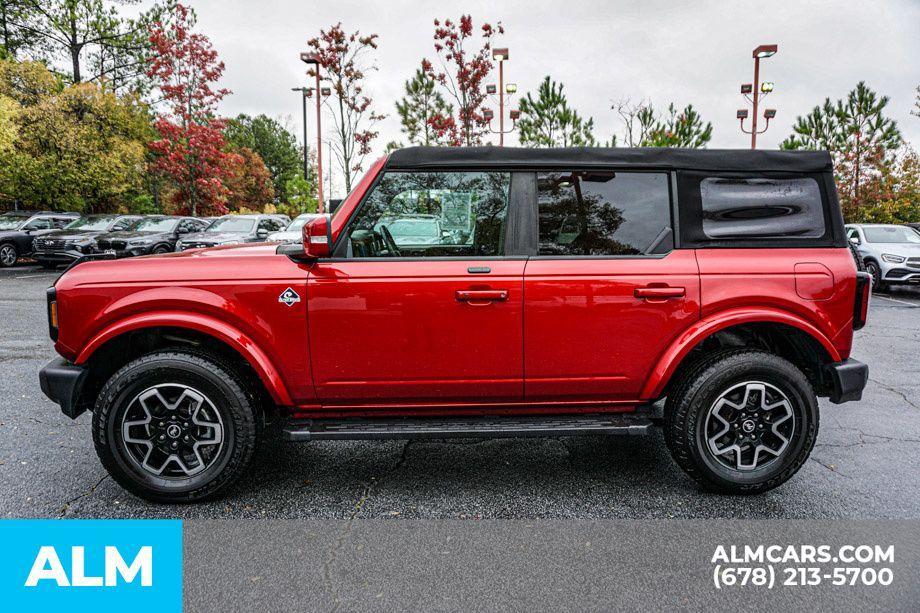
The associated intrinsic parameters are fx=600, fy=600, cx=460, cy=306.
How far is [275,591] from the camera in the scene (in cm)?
249

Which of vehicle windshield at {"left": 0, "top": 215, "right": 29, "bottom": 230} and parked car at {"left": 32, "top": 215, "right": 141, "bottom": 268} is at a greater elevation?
vehicle windshield at {"left": 0, "top": 215, "right": 29, "bottom": 230}

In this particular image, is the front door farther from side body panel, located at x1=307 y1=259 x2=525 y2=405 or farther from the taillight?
the taillight

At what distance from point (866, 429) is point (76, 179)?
1025 inches

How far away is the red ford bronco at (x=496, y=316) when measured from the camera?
10.5 feet

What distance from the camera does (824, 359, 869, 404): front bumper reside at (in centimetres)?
338

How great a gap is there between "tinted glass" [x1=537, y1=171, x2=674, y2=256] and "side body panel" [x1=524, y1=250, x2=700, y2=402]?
0.09 meters

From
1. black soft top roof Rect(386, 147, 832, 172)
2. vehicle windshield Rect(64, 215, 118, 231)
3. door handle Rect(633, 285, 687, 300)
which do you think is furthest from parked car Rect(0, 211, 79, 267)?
door handle Rect(633, 285, 687, 300)

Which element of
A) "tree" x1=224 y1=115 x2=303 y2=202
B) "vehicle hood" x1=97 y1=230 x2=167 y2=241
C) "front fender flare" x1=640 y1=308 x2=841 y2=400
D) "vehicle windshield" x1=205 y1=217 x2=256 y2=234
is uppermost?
"tree" x1=224 y1=115 x2=303 y2=202

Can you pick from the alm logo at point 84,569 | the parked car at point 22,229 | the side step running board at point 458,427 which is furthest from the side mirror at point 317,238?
the parked car at point 22,229

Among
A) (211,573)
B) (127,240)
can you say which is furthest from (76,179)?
(211,573)

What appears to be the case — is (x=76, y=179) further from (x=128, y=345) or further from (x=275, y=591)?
(x=275, y=591)

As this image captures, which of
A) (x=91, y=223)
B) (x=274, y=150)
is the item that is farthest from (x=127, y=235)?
(x=274, y=150)

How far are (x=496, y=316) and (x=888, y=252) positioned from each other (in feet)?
48.1

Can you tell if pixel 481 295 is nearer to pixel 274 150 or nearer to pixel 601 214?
pixel 601 214
